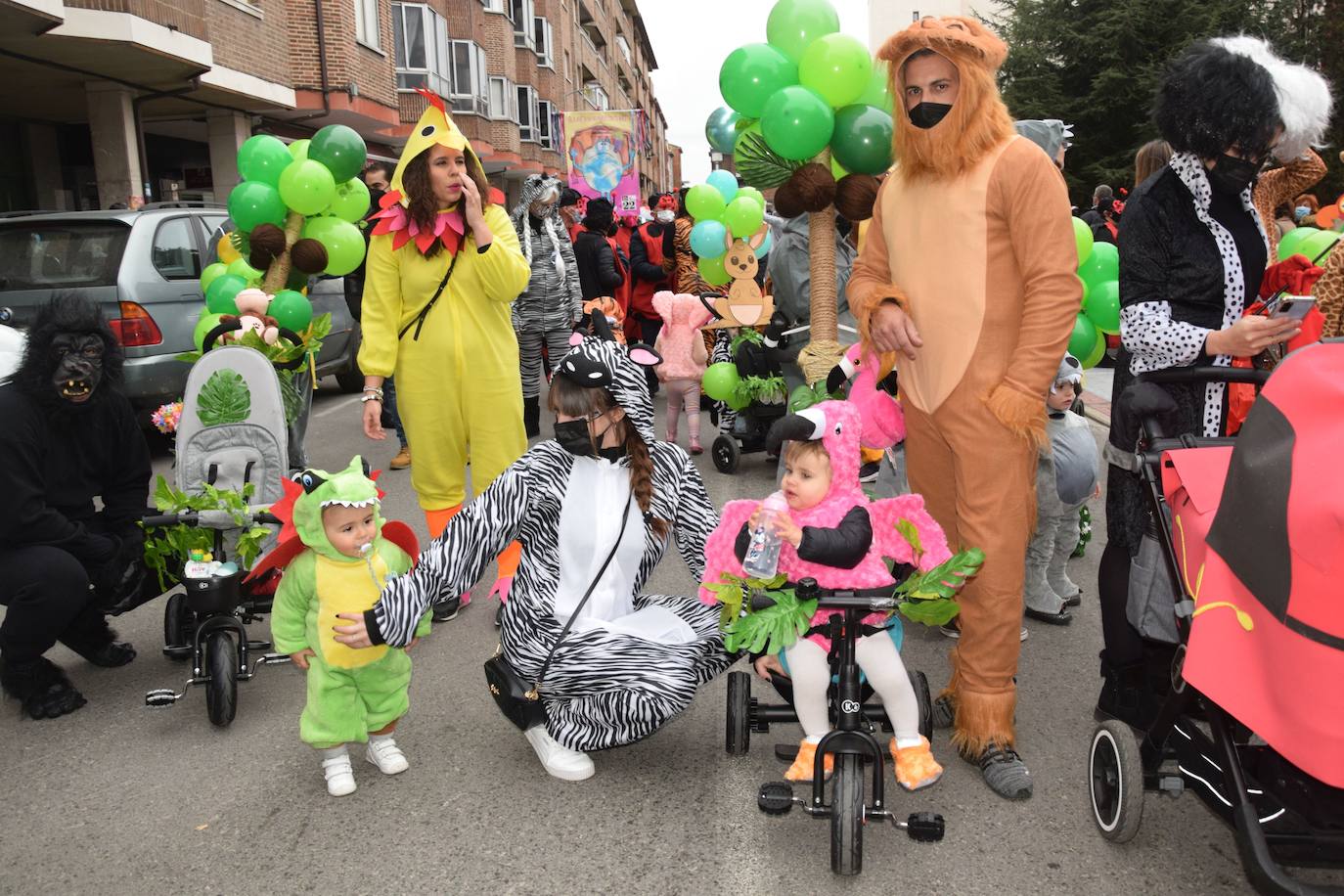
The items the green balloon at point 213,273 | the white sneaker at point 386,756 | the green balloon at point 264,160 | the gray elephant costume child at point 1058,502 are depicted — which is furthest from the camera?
the green balloon at point 213,273

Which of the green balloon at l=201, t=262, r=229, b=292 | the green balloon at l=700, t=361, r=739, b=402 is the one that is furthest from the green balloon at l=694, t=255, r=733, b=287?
the green balloon at l=201, t=262, r=229, b=292

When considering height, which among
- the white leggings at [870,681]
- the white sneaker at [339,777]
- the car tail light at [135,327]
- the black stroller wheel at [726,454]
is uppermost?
the car tail light at [135,327]

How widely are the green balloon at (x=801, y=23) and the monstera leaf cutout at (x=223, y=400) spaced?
288 cm

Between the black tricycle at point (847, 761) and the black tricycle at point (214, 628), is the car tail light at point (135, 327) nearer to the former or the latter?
the black tricycle at point (214, 628)

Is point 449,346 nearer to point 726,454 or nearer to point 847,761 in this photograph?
point 847,761

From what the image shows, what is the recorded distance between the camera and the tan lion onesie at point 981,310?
10.4 ft

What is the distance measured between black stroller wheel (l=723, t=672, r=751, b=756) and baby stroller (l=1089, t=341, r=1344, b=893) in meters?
1.06

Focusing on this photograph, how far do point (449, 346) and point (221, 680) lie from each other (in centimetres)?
164

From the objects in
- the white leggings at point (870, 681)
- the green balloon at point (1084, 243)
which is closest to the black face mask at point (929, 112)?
the white leggings at point (870, 681)

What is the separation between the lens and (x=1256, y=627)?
217cm

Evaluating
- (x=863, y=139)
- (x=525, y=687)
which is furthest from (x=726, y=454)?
(x=525, y=687)

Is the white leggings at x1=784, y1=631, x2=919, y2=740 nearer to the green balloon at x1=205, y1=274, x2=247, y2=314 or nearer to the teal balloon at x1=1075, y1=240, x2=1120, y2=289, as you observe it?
the teal balloon at x1=1075, y1=240, x2=1120, y2=289

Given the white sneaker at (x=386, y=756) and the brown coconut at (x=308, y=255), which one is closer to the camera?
the white sneaker at (x=386, y=756)

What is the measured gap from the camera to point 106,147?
15.1 metres
